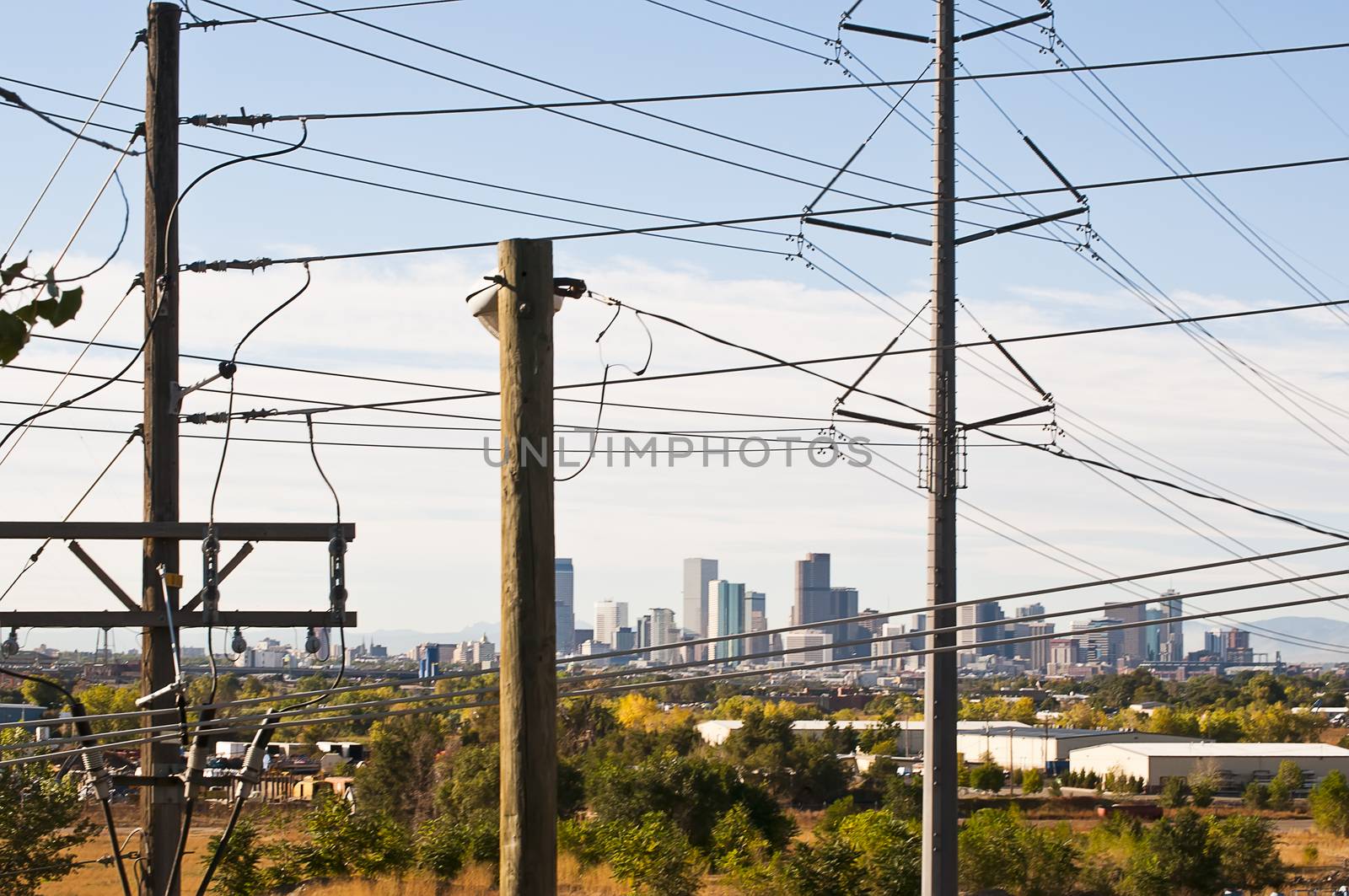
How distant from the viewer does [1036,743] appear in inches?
4355

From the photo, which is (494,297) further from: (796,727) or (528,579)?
(796,727)

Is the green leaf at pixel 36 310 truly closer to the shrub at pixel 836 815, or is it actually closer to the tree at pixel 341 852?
the tree at pixel 341 852

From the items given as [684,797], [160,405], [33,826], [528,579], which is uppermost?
[160,405]

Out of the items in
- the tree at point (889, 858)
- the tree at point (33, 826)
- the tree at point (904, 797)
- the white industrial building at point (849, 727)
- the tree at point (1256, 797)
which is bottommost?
the tree at point (1256, 797)

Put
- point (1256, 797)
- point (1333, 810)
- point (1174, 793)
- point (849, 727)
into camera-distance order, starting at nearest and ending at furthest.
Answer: point (1333, 810) < point (1174, 793) < point (1256, 797) < point (849, 727)

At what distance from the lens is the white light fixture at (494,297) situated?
258 inches

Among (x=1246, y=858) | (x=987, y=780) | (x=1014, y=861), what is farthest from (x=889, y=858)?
(x=987, y=780)

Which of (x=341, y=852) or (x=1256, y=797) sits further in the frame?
(x=1256, y=797)

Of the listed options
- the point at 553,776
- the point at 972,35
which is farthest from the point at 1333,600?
the point at 972,35

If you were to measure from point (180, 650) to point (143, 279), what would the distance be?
3040 mm

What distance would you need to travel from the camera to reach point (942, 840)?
1358 centimetres

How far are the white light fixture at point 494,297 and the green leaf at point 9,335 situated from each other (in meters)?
2.38

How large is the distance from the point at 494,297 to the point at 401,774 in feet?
193

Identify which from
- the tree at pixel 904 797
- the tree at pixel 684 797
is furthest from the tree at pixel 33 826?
the tree at pixel 904 797
